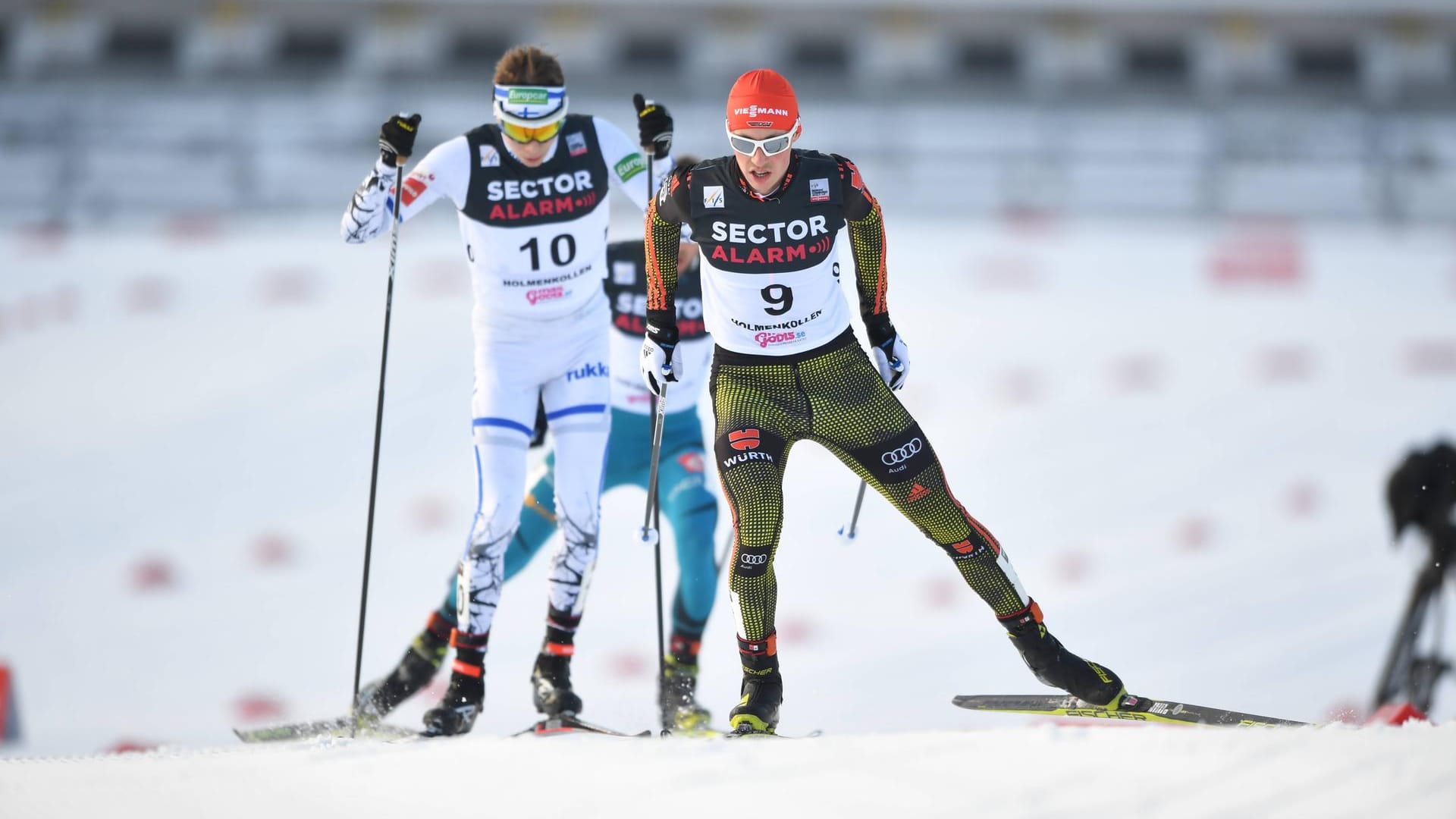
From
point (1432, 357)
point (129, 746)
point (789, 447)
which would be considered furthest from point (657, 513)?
point (1432, 357)

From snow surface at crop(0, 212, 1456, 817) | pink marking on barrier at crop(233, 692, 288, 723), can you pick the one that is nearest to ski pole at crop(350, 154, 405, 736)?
snow surface at crop(0, 212, 1456, 817)

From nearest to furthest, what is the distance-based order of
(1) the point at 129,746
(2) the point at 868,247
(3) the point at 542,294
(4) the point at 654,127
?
1. (2) the point at 868,247
2. (3) the point at 542,294
3. (4) the point at 654,127
4. (1) the point at 129,746

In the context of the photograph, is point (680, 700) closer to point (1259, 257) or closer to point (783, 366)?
point (783, 366)

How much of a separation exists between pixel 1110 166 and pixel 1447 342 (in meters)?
3.34

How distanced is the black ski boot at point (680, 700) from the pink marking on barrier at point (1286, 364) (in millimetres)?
6923

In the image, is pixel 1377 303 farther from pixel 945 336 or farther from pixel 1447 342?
pixel 945 336

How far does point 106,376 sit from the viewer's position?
12164 mm

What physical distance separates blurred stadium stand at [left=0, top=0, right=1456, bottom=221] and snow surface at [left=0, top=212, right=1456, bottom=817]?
0.46m

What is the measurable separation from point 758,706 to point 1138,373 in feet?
25.3

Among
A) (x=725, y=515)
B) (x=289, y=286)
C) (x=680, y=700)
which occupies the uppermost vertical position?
(x=289, y=286)

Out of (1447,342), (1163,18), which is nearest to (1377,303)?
(1447,342)

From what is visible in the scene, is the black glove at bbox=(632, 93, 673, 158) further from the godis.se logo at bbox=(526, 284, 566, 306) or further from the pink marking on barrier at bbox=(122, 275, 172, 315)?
the pink marking on barrier at bbox=(122, 275, 172, 315)

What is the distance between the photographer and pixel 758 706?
498cm

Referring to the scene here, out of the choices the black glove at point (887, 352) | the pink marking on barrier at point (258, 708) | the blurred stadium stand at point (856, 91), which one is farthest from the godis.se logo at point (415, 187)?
the blurred stadium stand at point (856, 91)
